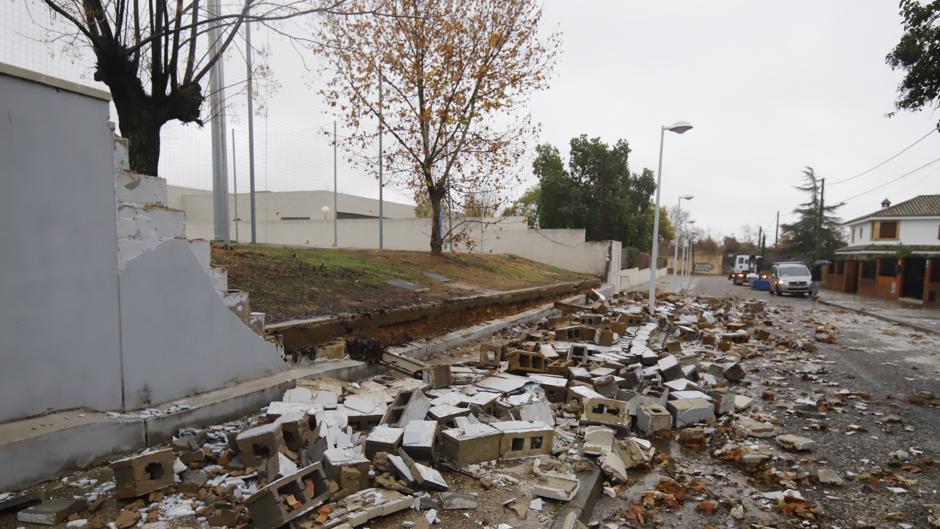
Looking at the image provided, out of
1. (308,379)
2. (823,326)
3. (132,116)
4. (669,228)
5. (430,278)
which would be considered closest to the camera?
(308,379)

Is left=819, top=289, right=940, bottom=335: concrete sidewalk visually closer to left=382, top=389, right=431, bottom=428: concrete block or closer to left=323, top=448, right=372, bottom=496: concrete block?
left=382, top=389, right=431, bottom=428: concrete block

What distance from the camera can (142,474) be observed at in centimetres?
291

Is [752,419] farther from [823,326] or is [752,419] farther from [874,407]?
[823,326]

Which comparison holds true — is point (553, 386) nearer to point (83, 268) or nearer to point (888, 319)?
point (83, 268)

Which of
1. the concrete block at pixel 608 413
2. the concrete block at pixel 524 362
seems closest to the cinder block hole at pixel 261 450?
the concrete block at pixel 608 413

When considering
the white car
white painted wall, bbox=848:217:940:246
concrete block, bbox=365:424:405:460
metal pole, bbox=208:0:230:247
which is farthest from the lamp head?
white painted wall, bbox=848:217:940:246

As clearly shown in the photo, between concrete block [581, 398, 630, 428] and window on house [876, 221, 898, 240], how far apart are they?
46.5m

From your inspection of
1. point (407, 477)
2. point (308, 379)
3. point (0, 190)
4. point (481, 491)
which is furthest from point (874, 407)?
point (0, 190)

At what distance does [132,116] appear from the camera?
6066 millimetres

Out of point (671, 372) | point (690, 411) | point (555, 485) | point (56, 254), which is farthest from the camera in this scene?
point (671, 372)

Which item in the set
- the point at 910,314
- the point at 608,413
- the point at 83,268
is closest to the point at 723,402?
the point at 608,413

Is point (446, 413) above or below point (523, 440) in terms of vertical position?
above

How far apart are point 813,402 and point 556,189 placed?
27.0 meters

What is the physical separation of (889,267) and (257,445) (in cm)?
3509
